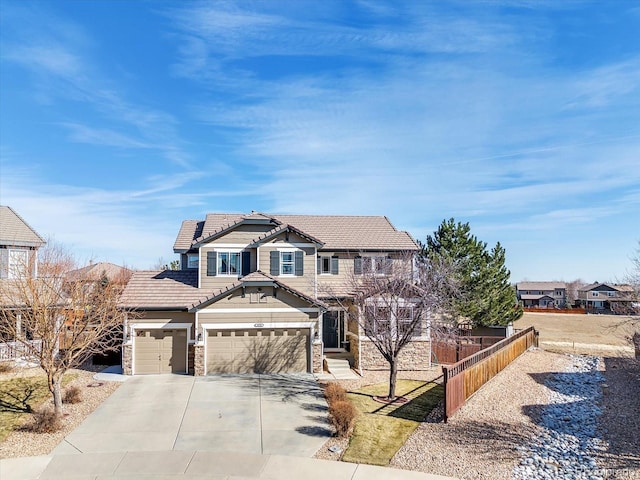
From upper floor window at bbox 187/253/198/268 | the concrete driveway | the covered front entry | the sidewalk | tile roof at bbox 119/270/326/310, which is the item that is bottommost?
the sidewalk

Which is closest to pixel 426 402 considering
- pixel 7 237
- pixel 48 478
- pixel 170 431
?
pixel 170 431

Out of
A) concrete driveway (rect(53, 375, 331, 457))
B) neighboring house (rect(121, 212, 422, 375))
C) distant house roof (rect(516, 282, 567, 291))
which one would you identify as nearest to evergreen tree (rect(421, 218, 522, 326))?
neighboring house (rect(121, 212, 422, 375))

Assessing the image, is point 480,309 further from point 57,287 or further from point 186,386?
point 57,287

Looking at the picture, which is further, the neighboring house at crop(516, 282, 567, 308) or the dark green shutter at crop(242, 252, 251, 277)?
the neighboring house at crop(516, 282, 567, 308)

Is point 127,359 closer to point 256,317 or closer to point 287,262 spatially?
point 256,317

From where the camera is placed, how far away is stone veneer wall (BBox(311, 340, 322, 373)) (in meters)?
21.9

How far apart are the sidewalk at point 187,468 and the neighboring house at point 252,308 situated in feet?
29.2

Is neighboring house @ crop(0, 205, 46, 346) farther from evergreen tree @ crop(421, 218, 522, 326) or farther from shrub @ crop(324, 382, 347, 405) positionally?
evergreen tree @ crop(421, 218, 522, 326)

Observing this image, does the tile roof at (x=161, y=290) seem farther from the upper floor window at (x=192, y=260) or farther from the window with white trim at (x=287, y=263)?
the window with white trim at (x=287, y=263)

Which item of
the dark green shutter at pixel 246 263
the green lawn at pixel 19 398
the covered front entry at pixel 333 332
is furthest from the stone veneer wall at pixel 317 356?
the green lawn at pixel 19 398

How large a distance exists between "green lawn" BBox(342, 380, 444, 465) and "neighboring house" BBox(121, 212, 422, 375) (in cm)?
240

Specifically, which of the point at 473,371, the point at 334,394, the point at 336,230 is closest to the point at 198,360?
the point at 334,394

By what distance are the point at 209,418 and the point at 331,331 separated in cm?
1121

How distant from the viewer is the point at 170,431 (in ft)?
45.8
